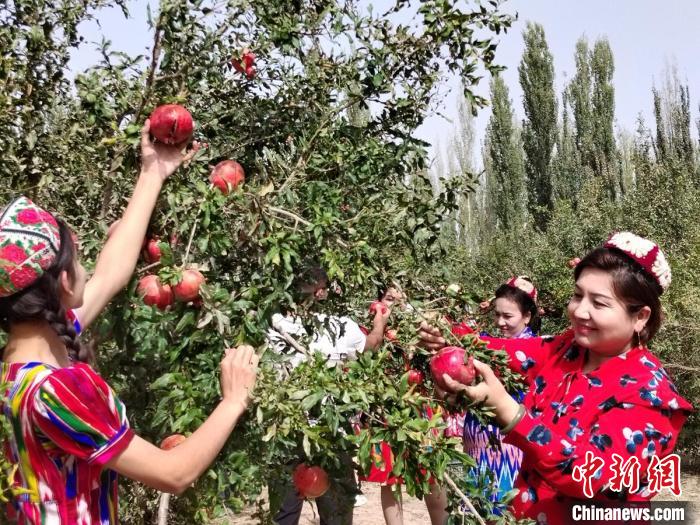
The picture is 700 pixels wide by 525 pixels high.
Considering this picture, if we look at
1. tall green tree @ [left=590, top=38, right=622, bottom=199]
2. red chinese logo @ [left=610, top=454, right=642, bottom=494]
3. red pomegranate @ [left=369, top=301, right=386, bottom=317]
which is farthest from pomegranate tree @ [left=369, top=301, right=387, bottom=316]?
tall green tree @ [left=590, top=38, right=622, bottom=199]

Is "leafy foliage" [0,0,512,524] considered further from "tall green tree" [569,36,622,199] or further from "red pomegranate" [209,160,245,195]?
"tall green tree" [569,36,622,199]

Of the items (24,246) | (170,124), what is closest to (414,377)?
(170,124)

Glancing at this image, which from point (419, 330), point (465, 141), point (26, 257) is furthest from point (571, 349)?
point (465, 141)

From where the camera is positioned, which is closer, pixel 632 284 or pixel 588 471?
pixel 588 471

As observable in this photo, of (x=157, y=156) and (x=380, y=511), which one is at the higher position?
(x=157, y=156)

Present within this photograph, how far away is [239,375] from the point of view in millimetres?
1384

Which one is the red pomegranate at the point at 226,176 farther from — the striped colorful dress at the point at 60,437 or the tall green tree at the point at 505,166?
the tall green tree at the point at 505,166

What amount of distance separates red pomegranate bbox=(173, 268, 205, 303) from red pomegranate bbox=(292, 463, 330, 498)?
50 cm

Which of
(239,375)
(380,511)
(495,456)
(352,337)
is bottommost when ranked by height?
(380,511)

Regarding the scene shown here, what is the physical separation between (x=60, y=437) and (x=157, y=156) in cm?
65

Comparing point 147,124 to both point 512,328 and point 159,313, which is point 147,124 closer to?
point 159,313

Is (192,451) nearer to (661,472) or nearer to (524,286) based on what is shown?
(661,472)

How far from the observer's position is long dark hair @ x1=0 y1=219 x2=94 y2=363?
1.28 metres

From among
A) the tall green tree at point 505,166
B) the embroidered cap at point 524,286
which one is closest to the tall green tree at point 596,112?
the tall green tree at point 505,166
